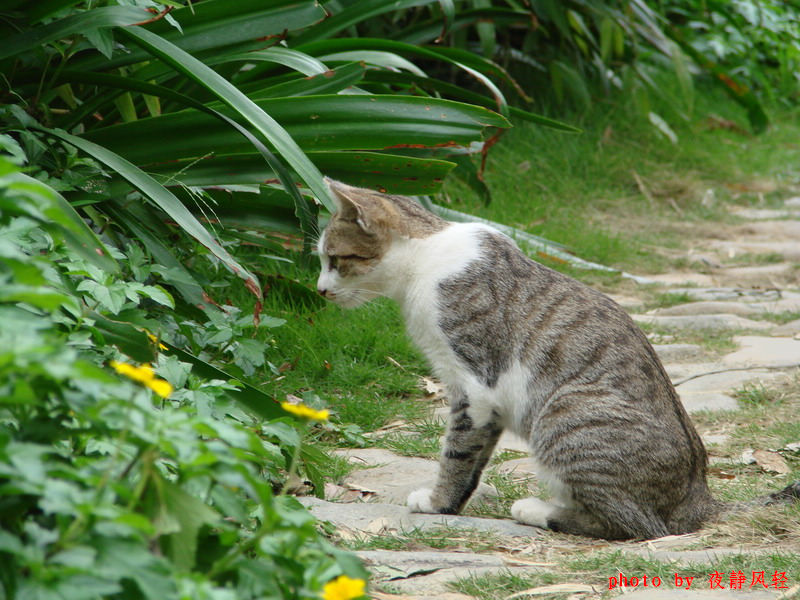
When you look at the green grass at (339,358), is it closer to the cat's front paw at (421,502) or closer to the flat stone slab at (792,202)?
the cat's front paw at (421,502)

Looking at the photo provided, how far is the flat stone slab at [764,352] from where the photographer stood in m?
4.17

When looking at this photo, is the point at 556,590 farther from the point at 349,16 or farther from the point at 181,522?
the point at 349,16

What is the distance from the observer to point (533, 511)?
291 cm

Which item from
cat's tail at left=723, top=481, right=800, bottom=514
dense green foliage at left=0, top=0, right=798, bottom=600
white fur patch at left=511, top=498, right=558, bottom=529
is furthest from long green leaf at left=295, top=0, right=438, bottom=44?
cat's tail at left=723, top=481, right=800, bottom=514

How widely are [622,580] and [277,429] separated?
0.92 meters

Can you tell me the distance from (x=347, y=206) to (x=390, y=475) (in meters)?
0.95

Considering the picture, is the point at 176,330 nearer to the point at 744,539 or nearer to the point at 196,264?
the point at 196,264

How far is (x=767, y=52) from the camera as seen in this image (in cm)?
955

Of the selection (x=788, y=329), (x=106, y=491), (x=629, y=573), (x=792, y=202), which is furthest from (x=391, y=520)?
(x=792, y=202)

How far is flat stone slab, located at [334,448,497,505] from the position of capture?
313 cm

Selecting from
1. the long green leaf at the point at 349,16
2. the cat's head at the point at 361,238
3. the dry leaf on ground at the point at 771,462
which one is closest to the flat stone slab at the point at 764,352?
the dry leaf on ground at the point at 771,462

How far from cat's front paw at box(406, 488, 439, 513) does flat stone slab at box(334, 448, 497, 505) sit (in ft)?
0.29

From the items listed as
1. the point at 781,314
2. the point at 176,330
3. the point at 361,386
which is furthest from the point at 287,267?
the point at 781,314

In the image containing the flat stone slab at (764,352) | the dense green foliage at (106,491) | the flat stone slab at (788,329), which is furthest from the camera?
the flat stone slab at (788,329)
